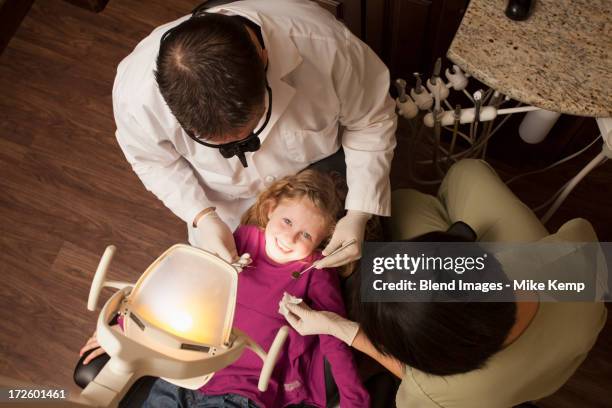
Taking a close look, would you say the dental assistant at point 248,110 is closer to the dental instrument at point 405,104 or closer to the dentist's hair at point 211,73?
the dentist's hair at point 211,73

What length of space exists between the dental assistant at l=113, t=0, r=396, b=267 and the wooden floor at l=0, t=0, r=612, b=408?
2.36 ft

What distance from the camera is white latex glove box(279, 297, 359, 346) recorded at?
1462mm

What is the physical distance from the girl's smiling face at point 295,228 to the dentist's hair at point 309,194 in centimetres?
2

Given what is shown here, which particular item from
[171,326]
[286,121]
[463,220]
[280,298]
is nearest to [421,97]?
[463,220]

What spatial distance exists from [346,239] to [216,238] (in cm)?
36

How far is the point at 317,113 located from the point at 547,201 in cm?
113

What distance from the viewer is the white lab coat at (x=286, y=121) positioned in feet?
4.19

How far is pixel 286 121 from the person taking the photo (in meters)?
1.41

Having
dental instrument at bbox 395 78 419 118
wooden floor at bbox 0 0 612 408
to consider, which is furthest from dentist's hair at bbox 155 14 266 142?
wooden floor at bbox 0 0 612 408

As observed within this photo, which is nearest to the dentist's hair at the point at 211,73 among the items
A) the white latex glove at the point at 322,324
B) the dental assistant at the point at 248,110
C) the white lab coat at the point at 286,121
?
the dental assistant at the point at 248,110

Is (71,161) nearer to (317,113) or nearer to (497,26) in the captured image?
(317,113)

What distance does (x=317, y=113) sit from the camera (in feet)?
4.70

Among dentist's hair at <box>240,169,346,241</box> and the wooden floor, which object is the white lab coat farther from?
the wooden floor

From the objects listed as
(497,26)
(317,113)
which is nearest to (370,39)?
(317,113)
